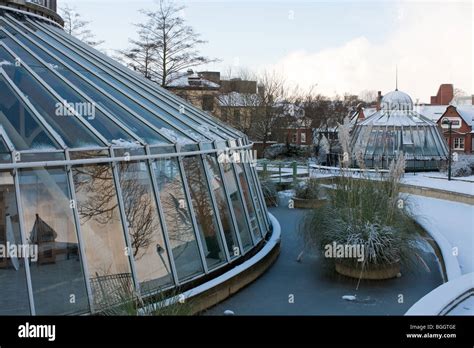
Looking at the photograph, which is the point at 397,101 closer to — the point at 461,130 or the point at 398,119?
the point at 398,119

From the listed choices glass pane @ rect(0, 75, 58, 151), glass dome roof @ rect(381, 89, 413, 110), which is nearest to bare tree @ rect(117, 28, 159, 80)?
glass dome roof @ rect(381, 89, 413, 110)

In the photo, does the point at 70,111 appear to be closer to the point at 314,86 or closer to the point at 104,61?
the point at 104,61

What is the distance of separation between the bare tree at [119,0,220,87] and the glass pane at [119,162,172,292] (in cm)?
2085

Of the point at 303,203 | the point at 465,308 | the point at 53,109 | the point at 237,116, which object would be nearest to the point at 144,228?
the point at 53,109

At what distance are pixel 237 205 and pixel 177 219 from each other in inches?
76.6

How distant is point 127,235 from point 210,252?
1.77m

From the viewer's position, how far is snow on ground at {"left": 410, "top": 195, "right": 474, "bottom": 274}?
921 cm

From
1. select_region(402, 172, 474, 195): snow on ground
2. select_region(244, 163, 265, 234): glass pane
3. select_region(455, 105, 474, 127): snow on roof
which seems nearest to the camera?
select_region(244, 163, 265, 234): glass pane

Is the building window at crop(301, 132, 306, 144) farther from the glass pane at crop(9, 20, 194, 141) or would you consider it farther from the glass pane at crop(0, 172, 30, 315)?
the glass pane at crop(0, 172, 30, 315)

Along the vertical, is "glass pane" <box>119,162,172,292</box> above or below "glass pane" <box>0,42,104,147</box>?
→ below

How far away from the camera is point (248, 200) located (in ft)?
31.1

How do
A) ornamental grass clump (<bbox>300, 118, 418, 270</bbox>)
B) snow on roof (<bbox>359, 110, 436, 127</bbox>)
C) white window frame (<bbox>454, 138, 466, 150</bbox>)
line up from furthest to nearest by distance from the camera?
white window frame (<bbox>454, 138, 466, 150</bbox>), snow on roof (<bbox>359, 110, 436, 127</bbox>), ornamental grass clump (<bbox>300, 118, 418, 270</bbox>)

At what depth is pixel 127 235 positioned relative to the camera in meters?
6.31

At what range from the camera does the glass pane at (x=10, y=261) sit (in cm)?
534
